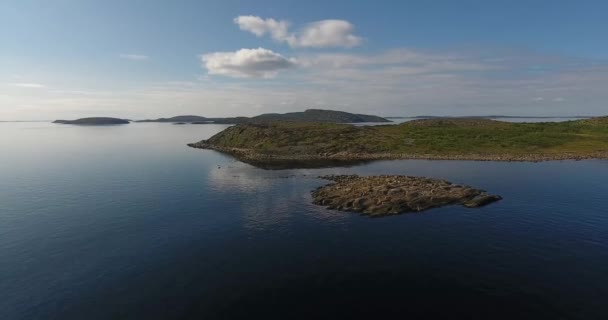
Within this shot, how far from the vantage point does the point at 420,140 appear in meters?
Result: 142

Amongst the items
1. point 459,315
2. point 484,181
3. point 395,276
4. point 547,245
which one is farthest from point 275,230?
point 484,181

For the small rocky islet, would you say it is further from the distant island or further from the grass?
the grass

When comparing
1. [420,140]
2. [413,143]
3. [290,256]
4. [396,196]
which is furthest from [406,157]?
[290,256]

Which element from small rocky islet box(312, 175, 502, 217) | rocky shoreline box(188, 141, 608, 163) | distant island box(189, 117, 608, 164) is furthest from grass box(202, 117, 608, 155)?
small rocky islet box(312, 175, 502, 217)

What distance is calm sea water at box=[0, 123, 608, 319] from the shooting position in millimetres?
31734

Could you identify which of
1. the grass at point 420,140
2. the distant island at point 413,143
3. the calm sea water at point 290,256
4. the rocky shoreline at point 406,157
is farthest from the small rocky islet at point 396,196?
the grass at point 420,140

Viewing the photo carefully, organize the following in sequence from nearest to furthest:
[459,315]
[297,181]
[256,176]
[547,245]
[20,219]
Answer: [459,315]
[547,245]
[20,219]
[297,181]
[256,176]

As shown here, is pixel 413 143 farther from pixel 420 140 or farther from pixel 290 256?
pixel 290 256

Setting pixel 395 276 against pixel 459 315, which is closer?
pixel 459 315

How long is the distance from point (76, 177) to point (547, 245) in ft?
333

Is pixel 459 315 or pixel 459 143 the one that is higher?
pixel 459 143

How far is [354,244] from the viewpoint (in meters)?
45.2

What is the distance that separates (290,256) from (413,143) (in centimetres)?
10716

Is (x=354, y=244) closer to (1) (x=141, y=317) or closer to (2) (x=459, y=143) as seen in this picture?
(1) (x=141, y=317)
